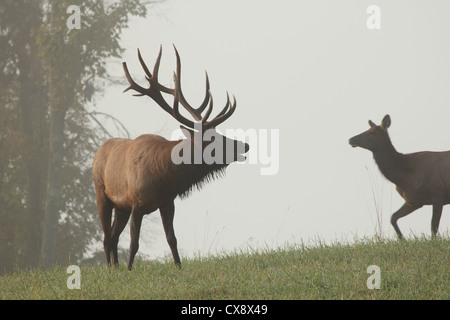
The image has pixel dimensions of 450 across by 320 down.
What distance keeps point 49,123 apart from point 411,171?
35.0 ft

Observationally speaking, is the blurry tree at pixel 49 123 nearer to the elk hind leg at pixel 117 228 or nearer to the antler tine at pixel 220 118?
the elk hind leg at pixel 117 228

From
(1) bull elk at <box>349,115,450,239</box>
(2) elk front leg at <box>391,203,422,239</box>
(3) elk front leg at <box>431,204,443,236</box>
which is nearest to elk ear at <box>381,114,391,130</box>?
(1) bull elk at <box>349,115,450,239</box>

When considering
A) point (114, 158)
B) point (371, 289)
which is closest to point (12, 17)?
point (114, 158)

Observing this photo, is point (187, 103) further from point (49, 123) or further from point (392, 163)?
point (49, 123)

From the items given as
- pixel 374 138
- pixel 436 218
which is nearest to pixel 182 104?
pixel 374 138

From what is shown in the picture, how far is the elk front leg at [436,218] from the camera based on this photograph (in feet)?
30.1

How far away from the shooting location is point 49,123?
16.8 metres

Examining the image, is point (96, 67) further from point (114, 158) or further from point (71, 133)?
point (114, 158)

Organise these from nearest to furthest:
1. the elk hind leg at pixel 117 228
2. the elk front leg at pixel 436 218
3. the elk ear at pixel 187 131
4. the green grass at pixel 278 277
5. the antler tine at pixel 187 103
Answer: the green grass at pixel 278 277 < the elk ear at pixel 187 131 < the antler tine at pixel 187 103 < the elk hind leg at pixel 117 228 < the elk front leg at pixel 436 218

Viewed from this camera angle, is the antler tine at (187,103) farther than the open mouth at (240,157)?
Yes

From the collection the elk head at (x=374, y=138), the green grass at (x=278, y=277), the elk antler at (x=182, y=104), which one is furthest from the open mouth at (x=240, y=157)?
the elk head at (x=374, y=138)

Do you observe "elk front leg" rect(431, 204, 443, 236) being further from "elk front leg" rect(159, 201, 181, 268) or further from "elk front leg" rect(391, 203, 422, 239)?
"elk front leg" rect(159, 201, 181, 268)

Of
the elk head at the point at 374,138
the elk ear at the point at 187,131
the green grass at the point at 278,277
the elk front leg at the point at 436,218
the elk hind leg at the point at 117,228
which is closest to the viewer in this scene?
the green grass at the point at 278,277
